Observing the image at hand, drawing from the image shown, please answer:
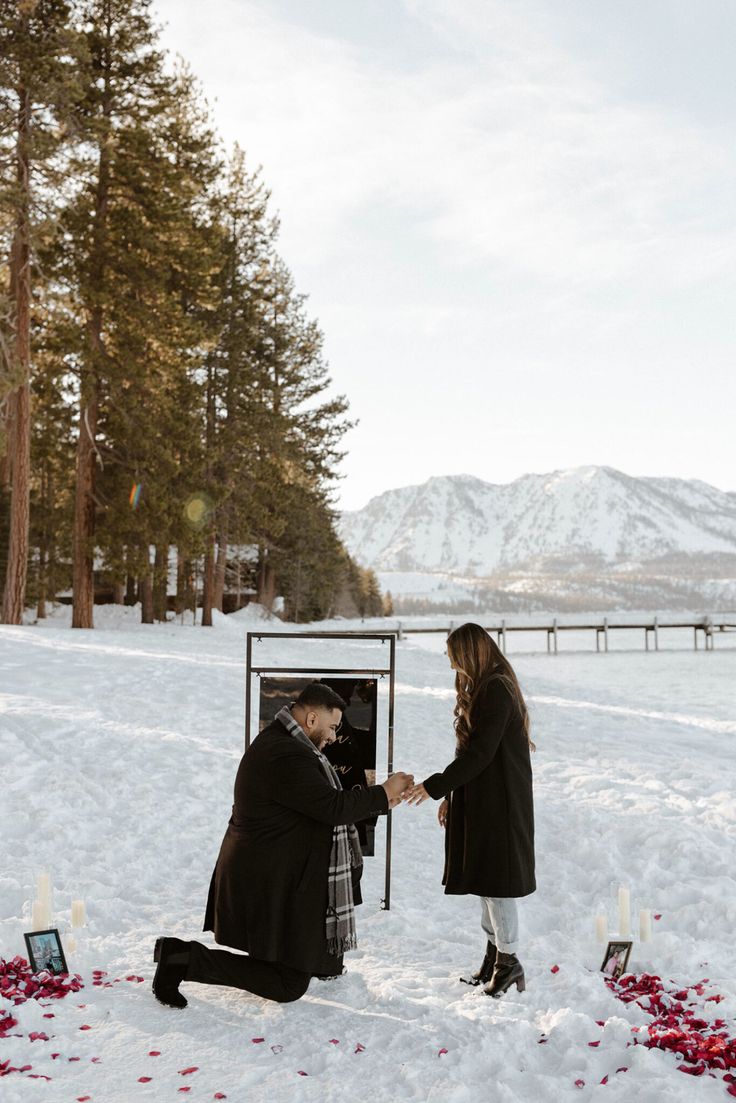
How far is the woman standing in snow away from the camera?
4934 millimetres

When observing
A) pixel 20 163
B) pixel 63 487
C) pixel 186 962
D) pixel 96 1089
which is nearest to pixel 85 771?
pixel 186 962

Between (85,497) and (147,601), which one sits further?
(147,601)

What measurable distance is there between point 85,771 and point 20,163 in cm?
1712

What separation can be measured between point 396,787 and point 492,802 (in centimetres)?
54

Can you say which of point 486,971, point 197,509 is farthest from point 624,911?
point 197,509

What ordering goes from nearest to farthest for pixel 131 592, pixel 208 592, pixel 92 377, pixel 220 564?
pixel 92 377 < pixel 208 592 < pixel 220 564 < pixel 131 592

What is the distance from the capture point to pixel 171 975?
4.87m

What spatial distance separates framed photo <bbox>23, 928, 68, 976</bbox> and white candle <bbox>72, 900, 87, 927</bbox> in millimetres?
451

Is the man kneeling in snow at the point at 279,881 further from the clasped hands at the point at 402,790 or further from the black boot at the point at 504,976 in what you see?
the black boot at the point at 504,976

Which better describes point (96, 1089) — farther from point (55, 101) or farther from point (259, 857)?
point (55, 101)

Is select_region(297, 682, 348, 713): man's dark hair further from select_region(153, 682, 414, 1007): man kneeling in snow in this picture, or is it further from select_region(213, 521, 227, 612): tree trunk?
select_region(213, 521, 227, 612): tree trunk

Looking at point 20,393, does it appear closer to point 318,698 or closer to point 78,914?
point 78,914

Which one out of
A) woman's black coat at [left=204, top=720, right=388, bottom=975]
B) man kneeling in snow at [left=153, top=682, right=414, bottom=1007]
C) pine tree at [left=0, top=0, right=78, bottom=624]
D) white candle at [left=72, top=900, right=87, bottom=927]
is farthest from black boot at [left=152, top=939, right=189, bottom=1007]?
pine tree at [left=0, top=0, right=78, bottom=624]

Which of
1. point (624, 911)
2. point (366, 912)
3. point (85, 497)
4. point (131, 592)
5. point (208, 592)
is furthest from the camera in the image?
point (131, 592)
